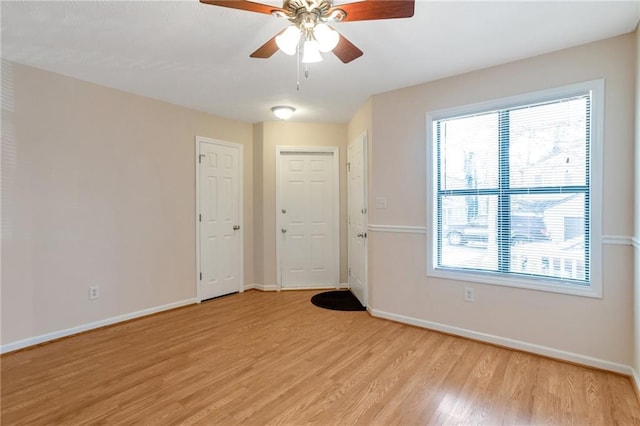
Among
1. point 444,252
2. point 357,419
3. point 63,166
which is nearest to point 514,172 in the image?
point 444,252

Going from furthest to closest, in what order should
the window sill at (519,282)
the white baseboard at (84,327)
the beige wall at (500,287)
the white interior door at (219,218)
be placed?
the white interior door at (219,218) → the white baseboard at (84,327) → the window sill at (519,282) → the beige wall at (500,287)

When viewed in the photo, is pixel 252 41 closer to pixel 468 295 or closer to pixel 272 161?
pixel 272 161

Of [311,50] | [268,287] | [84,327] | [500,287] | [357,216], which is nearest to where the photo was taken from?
[311,50]

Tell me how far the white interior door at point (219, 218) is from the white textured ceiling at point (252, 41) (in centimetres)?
107

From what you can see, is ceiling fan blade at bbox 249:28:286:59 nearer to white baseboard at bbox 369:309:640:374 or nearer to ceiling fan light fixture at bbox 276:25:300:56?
ceiling fan light fixture at bbox 276:25:300:56

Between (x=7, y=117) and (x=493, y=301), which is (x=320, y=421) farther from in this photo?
(x=7, y=117)

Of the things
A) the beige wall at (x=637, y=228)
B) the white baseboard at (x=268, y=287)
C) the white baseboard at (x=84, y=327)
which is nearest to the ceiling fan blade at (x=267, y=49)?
the beige wall at (x=637, y=228)

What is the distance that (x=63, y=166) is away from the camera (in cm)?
297

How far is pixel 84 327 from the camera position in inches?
122

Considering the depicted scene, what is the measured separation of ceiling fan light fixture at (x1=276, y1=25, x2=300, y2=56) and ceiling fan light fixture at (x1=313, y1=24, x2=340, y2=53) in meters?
0.10

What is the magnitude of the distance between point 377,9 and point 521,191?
1.98 meters

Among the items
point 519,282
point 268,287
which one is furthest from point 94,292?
point 519,282

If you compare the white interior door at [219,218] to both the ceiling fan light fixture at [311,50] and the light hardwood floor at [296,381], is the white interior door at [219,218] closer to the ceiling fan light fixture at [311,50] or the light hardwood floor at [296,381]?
the light hardwood floor at [296,381]

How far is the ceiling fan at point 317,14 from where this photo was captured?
61.3 inches
